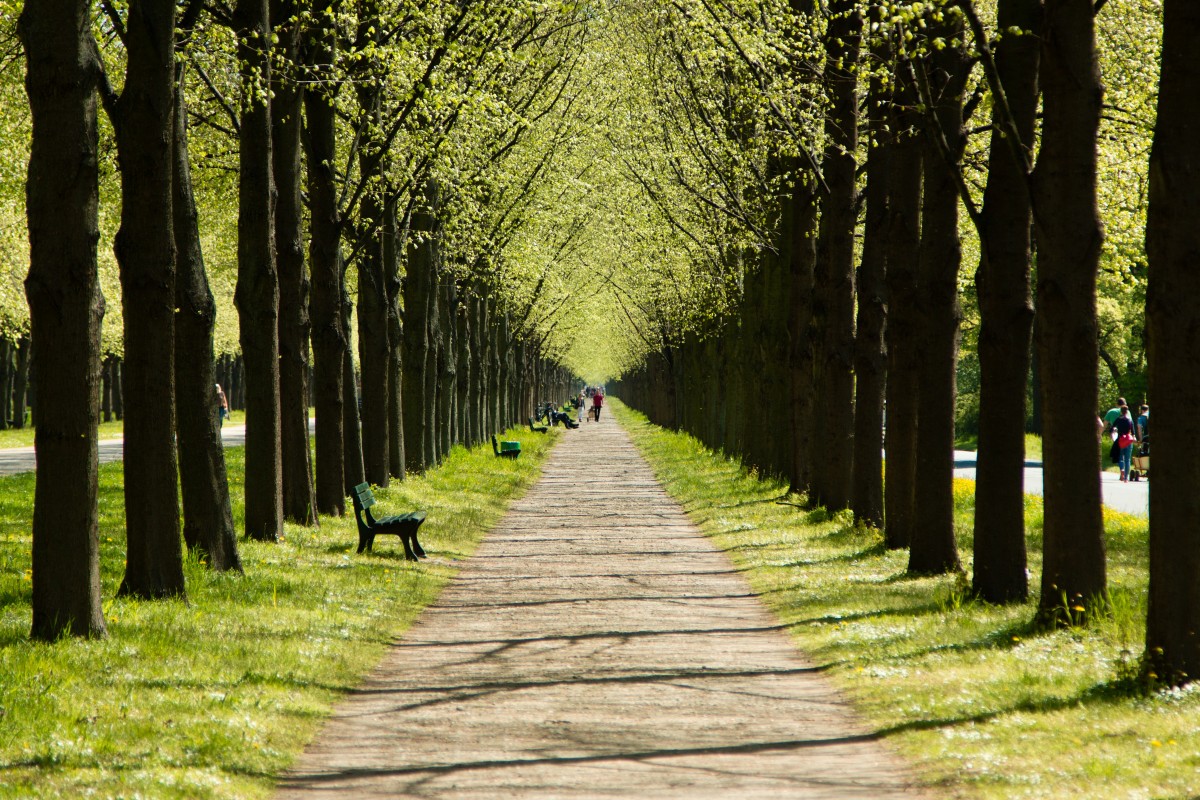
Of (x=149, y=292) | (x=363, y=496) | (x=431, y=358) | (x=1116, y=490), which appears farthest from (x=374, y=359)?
(x=1116, y=490)

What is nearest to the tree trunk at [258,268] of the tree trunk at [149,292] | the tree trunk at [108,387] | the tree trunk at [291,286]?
the tree trunk at [291,286]

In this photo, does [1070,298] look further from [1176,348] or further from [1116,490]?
[1116,490]

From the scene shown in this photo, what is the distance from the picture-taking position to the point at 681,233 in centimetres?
3709

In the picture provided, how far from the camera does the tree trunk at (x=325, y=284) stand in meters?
20.4

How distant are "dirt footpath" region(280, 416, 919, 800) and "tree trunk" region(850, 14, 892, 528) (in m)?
3.45

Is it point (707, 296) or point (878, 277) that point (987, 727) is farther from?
point (707, 296)

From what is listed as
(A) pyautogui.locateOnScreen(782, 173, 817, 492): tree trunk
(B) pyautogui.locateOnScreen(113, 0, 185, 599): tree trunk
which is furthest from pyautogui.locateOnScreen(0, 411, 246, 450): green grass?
(B) pyautogui.locateOnScreen(113, 0, 185, 599): tree trunk

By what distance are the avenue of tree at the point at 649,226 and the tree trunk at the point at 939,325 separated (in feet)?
0.13

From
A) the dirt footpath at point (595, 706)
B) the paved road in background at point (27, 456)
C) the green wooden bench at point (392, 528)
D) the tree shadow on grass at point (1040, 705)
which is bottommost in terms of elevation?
the dirt footpath at point (595, 706)

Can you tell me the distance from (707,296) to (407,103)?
72.3 feet

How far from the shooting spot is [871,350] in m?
18.8

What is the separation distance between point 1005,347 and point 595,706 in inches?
215

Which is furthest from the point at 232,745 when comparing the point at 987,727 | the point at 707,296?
the point at 707,296

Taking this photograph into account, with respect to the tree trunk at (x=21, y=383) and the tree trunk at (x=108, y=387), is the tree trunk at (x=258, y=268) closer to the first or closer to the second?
the tree trunk at (x=21, y=383)
